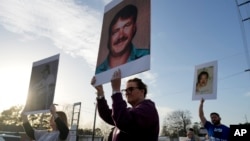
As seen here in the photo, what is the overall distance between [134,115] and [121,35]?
1256 millimetres

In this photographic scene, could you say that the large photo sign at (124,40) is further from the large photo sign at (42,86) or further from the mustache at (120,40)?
the large photo sign at (42,86)

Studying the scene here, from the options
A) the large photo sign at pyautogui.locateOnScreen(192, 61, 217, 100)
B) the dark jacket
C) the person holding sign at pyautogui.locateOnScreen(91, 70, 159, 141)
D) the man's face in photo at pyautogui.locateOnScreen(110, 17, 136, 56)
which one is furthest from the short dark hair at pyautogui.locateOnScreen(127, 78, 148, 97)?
the large photo sign at pyautogui.locateOnScreen(192, 61, 217, 100)

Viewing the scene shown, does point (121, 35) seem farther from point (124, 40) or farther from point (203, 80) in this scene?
point (203, 80)

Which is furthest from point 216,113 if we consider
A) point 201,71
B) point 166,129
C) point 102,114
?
point 166,129

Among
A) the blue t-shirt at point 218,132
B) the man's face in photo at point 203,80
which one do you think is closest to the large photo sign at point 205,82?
the man's face in photo at point 203,80

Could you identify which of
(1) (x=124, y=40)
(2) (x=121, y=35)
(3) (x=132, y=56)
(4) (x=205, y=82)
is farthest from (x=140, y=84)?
(4) (x=205, y=82)

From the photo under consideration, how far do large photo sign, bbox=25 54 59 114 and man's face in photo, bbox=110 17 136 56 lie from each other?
178 cm

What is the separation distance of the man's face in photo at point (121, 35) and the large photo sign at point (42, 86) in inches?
70.1

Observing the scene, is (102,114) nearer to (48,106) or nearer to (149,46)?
(149,46)

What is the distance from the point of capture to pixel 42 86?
515cm

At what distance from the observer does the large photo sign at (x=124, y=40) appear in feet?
9.56

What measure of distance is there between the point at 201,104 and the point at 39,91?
12.5 ft

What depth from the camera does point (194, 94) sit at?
7371 mm

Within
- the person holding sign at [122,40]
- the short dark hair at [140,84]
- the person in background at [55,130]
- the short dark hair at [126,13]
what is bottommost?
the person in background at [55,130]
